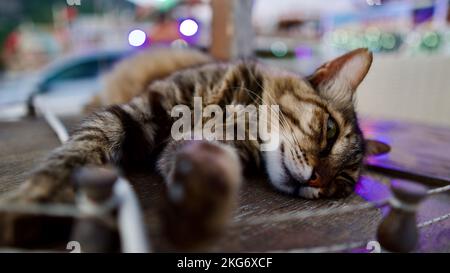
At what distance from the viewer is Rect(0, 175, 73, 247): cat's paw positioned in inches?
20.9

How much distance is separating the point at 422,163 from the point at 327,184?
Result: 637 millimetres

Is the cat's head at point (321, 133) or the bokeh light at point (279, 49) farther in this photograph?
the bokeh light at point (279, 49)

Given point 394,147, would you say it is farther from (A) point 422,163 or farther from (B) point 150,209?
(B) point 150,209

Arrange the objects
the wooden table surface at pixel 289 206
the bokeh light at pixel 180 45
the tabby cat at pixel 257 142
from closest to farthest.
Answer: the wooden table surface at pixel 289 206 → the tabby cat at pixel 257 142 → the bokeh light at pixel 180 45

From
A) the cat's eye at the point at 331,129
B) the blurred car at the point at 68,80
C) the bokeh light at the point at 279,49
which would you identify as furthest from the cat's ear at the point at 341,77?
the bokeh light at the point at 279,49

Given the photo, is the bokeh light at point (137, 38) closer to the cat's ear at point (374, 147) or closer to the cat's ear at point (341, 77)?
the cat's ear at point (341, 77)

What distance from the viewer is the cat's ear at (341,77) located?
1.08 metres

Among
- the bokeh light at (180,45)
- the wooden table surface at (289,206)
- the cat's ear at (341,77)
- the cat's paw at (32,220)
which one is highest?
the bokeh light at (180,45)

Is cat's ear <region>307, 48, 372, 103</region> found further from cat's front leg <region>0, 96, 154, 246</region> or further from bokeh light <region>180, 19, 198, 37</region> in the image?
bokeh light <region>180, 19, 198, 37</region>

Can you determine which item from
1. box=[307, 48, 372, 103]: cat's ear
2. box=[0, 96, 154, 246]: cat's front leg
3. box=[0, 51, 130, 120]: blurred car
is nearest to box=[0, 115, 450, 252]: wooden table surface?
box=[0, 96, 154, 246]: cat's front leg

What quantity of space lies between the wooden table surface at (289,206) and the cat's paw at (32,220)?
0.52ft

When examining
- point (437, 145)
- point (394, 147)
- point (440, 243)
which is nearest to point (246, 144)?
point (440, 243)

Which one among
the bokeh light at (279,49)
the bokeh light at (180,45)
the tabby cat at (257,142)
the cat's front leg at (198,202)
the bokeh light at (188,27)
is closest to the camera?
the cat's front leg at (198,202)
